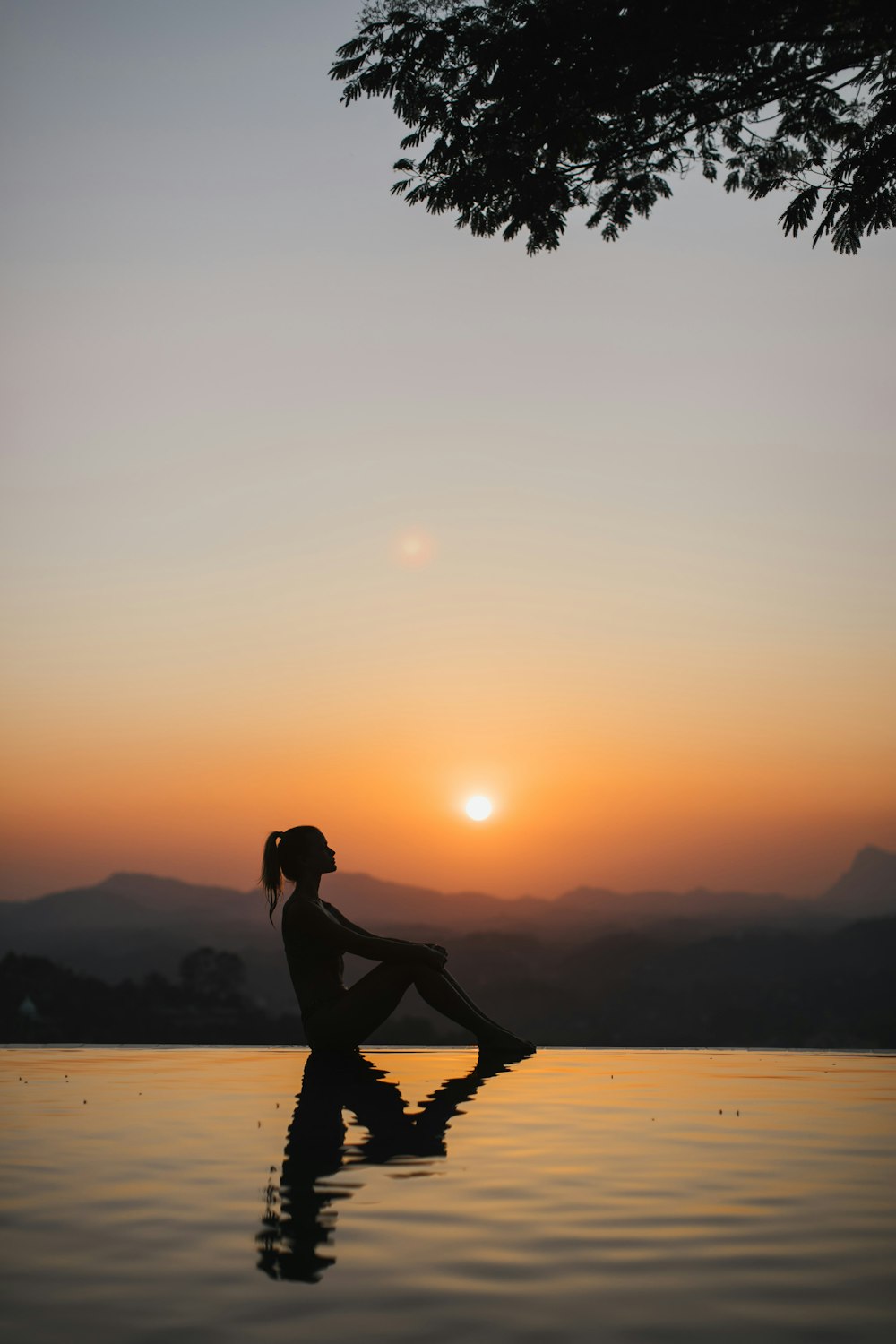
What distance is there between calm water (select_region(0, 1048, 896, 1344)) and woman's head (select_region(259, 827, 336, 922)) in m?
2.65

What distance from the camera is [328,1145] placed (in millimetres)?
6168

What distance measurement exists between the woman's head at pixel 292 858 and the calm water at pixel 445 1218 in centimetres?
265

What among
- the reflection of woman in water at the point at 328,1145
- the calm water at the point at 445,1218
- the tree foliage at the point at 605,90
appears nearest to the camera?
the calm water at the point at 445,1218

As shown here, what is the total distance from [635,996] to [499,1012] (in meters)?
11.5

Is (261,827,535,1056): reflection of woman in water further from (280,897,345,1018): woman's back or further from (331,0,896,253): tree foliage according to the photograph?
(331,0,896,253): tree foliage

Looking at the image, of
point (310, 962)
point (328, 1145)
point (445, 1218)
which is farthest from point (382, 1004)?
point (445, 1218)

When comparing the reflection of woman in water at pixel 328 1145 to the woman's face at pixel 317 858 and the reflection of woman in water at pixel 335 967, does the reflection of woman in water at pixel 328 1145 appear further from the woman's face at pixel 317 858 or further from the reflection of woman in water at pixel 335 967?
the woman's face at pixel 317 858

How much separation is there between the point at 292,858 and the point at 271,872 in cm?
24

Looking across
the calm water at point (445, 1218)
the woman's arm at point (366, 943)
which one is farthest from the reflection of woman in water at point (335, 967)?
the calm water at point (445, 1218)

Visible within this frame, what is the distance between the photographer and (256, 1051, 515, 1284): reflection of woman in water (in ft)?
12.6

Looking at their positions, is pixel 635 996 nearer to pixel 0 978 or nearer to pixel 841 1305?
pixel 0 978

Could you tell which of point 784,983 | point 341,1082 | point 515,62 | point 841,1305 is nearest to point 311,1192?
point 841,1305

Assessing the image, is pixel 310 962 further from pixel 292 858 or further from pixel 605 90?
pixel 605 90

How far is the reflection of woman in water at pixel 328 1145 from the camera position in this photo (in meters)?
3.83
